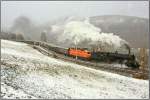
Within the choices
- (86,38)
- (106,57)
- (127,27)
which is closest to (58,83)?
(106,57)

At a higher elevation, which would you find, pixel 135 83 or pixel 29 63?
pixel 29 63

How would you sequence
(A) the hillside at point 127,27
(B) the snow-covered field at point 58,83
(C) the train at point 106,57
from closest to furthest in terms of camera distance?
(B) the snow-covered field at point 58,83, (C) the train at point 106,57, (A) the hillside at point 127,27

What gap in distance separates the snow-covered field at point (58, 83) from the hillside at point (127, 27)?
61671mm

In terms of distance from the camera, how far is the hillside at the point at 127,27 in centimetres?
8938

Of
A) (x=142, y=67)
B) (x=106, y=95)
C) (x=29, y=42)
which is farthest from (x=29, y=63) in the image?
(x=29, y=42)

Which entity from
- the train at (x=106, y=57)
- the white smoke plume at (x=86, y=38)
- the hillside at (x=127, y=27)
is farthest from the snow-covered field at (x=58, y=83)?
the hillside at (x=127, y=27)

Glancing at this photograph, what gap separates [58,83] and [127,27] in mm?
80127

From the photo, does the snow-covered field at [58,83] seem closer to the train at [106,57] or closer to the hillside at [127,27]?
Result: the train at [106,57]

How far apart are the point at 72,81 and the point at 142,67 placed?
1051cm

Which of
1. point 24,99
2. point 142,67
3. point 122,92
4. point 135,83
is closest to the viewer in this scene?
point 24,99

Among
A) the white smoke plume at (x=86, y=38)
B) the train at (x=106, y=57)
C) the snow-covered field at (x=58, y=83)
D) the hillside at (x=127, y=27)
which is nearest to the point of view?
the snow-covered field at (x=58, y=83)

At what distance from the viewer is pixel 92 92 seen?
20266 mm

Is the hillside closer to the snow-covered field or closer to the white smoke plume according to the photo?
the white smoke plume

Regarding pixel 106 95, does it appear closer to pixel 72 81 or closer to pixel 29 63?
pixel 72 81
